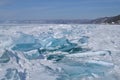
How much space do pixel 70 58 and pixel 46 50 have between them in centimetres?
122

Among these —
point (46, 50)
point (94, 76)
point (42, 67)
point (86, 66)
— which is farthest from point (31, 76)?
point (46, 50)

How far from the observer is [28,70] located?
12.4ft

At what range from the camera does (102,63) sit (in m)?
4.59

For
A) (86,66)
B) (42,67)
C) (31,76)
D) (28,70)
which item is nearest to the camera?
(31,76)

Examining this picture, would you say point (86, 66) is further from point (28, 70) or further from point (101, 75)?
point (28, 70)

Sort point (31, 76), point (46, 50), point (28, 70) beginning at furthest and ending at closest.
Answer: point (46, 50)
point (28, 70)
point (31, 76)

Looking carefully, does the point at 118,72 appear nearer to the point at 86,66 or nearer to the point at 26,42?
the point at 86,66

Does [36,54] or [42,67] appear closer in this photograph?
[42,67]

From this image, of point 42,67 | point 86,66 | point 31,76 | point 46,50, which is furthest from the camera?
point 46,50

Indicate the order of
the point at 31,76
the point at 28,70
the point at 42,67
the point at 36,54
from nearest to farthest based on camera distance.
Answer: the point at 31,76, the point at 28,70, the point at 42,67, the point at 36,54

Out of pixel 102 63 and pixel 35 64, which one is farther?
pixel 102 63

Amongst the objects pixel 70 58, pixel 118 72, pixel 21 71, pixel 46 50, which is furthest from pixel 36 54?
pixel 118 72

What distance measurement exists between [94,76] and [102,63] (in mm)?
941

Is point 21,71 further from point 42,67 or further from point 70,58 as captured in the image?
point 70,58
